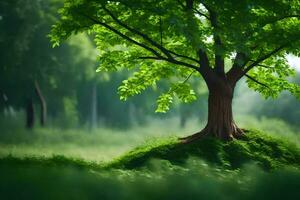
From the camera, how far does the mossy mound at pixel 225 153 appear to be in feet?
62.1

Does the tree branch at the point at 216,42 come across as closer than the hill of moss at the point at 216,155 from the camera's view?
Yes

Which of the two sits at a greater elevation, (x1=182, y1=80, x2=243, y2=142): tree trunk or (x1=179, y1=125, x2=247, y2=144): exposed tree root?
(x1=182, y1=80, x2=243, y2=142): tree trunk

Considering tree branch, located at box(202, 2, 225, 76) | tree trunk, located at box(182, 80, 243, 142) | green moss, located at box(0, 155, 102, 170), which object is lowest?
green moss, located at box(0, 155, 102, 170)

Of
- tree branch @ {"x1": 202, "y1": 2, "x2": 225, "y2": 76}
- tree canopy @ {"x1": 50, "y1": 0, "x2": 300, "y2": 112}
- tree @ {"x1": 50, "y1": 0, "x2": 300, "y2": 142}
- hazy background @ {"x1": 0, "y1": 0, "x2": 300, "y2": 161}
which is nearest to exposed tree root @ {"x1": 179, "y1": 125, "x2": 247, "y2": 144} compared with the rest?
tree @ {"x1": 50, "y1": 0, "x2": 300, "y2": 142}

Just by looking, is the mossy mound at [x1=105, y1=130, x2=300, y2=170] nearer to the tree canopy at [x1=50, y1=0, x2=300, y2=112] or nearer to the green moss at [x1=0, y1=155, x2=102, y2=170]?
the green moss at [x1=0, y1=155, x2=102, y2=170]

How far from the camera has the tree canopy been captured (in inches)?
711

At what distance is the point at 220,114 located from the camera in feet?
69.4

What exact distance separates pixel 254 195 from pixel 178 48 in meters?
12.7

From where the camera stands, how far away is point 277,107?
58.4m

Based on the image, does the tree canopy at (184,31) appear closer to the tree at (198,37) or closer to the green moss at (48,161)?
the tree at (198,37)

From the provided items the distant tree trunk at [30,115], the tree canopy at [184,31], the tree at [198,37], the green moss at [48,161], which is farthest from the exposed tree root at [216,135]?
the distant tree trunk at [30,115]

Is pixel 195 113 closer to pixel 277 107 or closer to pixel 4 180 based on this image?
pixel 277 107

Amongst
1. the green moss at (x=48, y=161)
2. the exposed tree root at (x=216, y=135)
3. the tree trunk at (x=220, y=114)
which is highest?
the tree trunk at (x=220, y=114)

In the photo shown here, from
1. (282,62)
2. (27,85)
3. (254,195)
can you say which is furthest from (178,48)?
(27,85)
